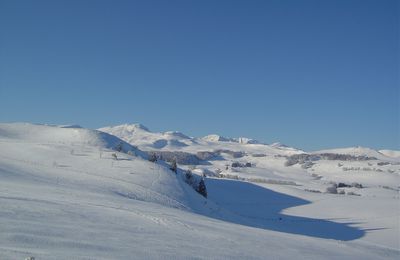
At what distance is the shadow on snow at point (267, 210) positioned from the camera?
41875 millimetres

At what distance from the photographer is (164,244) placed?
10.9 m

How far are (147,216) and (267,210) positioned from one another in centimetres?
4722

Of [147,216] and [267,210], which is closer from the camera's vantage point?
[147,216]

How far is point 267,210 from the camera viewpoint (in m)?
60.7

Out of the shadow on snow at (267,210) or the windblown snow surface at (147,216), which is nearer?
the windblown snow surface at (147,216)

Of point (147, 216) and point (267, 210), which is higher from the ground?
point (147, 216)

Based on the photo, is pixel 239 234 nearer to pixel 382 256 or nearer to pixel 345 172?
pixel 382 256

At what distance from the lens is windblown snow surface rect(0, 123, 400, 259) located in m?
9.80

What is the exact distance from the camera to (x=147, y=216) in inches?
611

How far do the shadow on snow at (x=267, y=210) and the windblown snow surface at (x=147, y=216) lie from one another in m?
0.19

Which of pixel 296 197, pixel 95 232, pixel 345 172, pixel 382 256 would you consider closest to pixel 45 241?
pixel 95 232

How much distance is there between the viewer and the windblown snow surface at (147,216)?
980 cm

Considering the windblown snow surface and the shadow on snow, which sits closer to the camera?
the windblown snow surface

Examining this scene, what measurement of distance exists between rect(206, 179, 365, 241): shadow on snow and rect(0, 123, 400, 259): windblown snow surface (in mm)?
192
